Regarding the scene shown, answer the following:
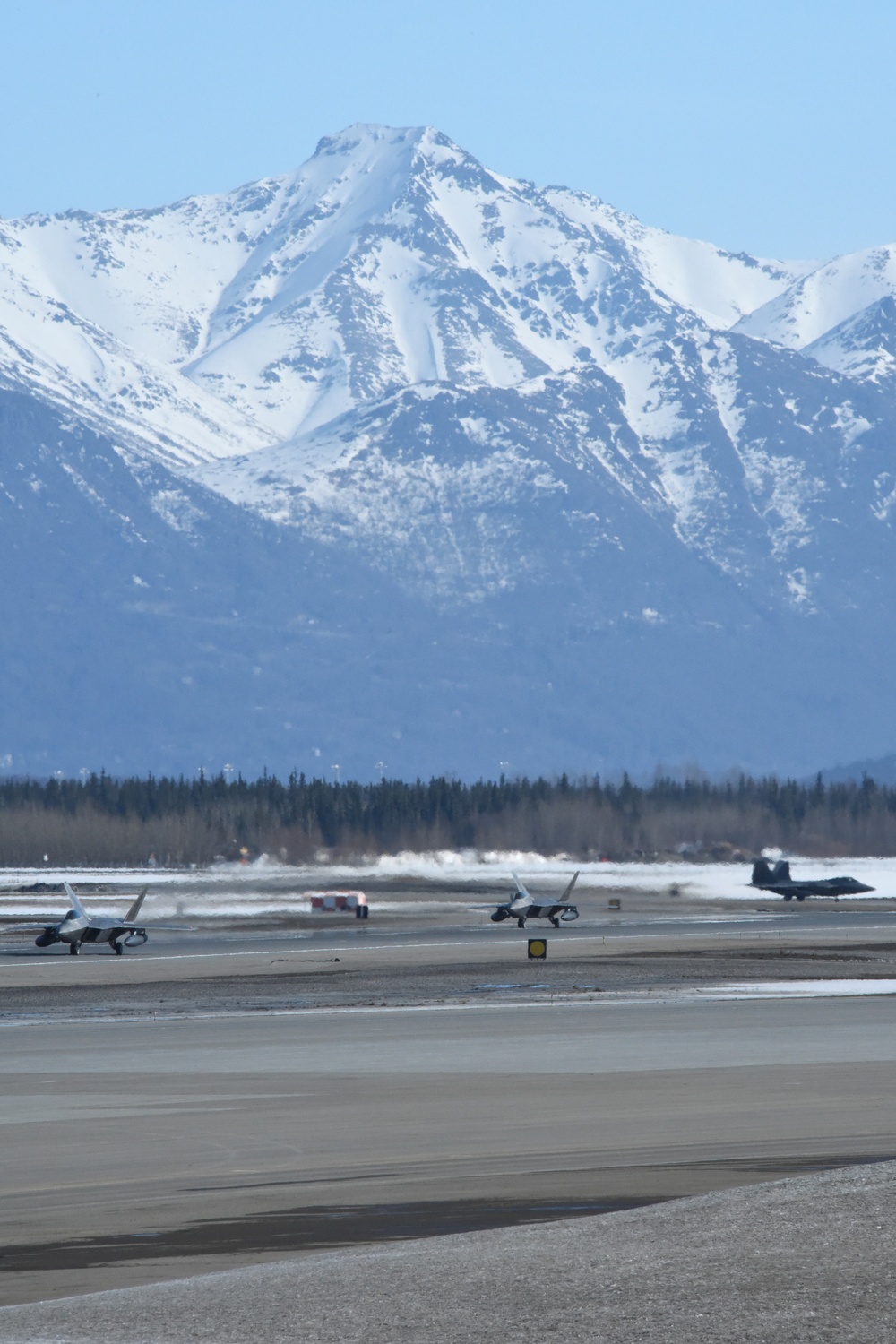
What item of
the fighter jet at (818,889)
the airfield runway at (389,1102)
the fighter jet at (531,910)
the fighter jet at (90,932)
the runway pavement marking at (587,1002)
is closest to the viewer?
the airfield runway at (389,1102)

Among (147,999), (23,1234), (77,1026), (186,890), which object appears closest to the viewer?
(23,1234)

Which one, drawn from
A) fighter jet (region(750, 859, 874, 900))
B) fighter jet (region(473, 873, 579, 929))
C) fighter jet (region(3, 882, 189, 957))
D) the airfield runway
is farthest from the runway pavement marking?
fighter jet (region(750, 859, 874, 900))

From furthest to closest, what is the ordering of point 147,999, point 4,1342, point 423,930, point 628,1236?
point 423,930 < point 147,999 < point 628,1236 < point 4,1342

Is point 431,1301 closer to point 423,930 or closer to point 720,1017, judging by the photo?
point 720,1017

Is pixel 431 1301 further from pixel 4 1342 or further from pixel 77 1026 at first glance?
pixel 77 1026

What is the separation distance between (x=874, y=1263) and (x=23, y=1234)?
28.7 feet

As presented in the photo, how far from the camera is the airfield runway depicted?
20125 millimetres

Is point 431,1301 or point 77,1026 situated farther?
point 77,1026

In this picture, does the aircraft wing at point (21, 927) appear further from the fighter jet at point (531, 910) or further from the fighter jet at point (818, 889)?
the fighter jet at point (818, 889)

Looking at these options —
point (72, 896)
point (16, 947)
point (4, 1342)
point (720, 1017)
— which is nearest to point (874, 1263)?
point (4, 1342)

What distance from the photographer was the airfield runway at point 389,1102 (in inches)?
792

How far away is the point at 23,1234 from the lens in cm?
1958

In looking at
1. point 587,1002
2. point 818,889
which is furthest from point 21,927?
point 818,889

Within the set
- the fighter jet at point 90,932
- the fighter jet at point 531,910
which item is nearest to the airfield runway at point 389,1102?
the fighter jet at point 90,932
